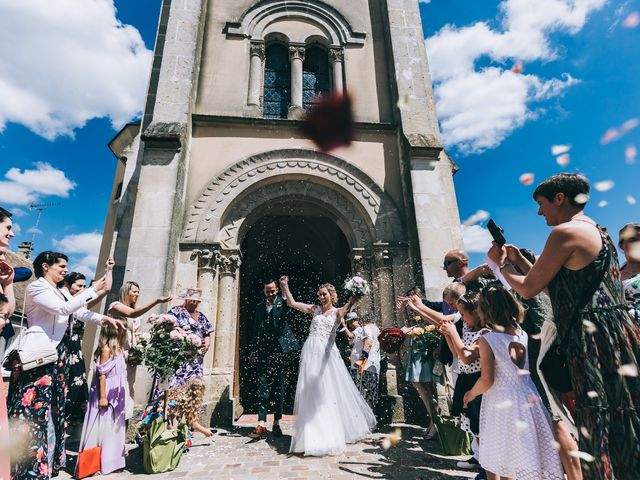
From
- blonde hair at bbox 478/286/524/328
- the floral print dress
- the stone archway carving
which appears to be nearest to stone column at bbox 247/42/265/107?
the stone archway carving

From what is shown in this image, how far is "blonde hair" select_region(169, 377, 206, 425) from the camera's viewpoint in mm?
4500

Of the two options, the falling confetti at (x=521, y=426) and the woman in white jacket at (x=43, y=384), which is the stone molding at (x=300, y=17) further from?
the falling confetti at (x=521, y=426)

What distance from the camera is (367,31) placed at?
922 cm

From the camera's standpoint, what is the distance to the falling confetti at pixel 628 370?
154 cm

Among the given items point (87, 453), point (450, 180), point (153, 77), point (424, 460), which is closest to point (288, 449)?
point (424, 460)

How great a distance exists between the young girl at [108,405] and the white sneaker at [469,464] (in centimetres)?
356

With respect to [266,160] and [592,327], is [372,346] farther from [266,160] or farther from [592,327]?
[266,160]

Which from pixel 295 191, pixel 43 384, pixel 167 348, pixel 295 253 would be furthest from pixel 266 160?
pixel 43 384

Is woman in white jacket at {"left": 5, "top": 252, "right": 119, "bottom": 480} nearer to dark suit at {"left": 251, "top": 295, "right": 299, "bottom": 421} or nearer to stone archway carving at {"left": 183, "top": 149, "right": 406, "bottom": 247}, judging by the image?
dark suit at {"left": 251, "top": 295, "right": 299, "bottom": 421}

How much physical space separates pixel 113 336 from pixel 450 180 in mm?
7194

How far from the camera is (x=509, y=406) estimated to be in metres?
2.45

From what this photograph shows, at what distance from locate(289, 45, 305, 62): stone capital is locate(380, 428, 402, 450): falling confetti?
8519 millimetres

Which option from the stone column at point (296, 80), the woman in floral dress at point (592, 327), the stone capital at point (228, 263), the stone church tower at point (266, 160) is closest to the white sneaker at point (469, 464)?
the stone church tower at point (266, 160)

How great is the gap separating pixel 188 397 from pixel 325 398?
182cm
